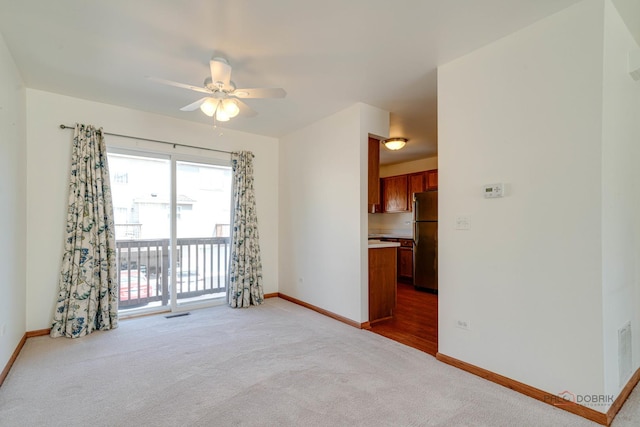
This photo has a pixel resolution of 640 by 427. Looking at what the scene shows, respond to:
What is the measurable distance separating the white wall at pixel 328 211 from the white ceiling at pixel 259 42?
1.77 ft

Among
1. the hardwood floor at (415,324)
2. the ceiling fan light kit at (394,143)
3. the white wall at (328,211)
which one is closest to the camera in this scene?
the hardwood floor at (415,324)

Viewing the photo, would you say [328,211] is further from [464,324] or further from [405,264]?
[405,264]

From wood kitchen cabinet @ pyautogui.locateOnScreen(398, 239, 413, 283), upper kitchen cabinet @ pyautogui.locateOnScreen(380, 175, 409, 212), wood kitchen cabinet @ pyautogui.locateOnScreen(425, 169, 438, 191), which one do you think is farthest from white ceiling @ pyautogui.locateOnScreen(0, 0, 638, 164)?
wood kitchen cabinet @ pyautogui.locateOnScreen(398, 239, 413, 283)

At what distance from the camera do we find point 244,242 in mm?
4719

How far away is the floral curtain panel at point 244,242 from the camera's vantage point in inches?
181

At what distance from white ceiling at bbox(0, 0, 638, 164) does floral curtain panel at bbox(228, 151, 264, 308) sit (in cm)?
138

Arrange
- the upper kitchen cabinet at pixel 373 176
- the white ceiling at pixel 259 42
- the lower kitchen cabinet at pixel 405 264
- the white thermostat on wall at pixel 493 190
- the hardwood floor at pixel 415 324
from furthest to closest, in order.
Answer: the lower kitchen cabinet at pixel 405 264, the upper kitchen cabinet at pixel 373 176, the hardwood floor at pixel 415 324, the white thermostat on wall at pixel 493 190, the white ceiling at pixel 259 42

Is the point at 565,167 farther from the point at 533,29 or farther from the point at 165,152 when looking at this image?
the point at 165,152

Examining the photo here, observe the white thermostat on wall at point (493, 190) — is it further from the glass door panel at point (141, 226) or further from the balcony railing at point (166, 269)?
the glass door panel at point (141, 226)

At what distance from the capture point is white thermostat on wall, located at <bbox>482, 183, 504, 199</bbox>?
2.38 metres

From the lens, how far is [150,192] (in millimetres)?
4211

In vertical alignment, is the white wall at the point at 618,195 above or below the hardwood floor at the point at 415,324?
above

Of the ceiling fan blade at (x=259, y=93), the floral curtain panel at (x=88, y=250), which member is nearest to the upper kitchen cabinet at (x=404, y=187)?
the ceiling fan blade at (x=259, y=93)

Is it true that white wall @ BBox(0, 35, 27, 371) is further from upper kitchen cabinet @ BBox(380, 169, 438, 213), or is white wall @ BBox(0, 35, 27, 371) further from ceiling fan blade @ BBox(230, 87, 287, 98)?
upper kitchen cabinet @ BBox(380, 169, 438, 213)
